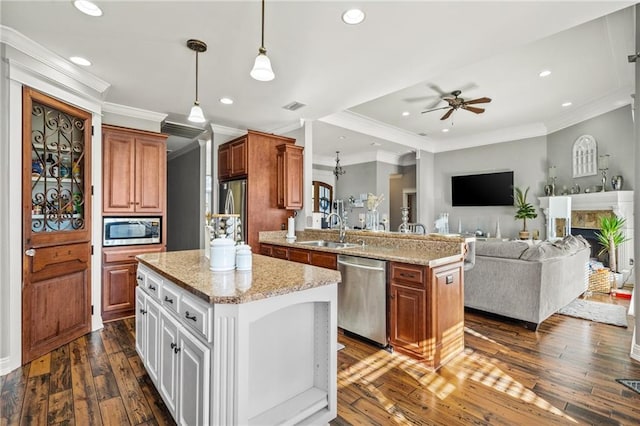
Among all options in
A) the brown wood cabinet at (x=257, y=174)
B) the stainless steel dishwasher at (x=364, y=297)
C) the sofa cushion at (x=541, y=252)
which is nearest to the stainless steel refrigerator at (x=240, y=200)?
the brown wood cabinet at (x=257, y=174)

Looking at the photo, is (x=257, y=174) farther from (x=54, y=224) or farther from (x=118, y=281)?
(x=54, y=224)

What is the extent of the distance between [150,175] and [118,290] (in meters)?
1.44

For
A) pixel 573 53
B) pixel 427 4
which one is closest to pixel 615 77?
pixel 573 53

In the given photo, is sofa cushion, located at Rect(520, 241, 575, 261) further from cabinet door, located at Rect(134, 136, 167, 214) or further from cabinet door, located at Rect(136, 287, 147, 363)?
cabinet door, located at Rect(134, 136, 167, 214)

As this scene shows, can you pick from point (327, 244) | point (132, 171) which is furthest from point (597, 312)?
point (132, 171)

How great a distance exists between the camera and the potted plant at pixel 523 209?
5.95m

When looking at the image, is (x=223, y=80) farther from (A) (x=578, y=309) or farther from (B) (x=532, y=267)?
(A) (x=578, y=309)

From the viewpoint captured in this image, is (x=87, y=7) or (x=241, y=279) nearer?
(x=241, y=279)

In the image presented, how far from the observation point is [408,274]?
254 centimetres

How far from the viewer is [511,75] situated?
3.81 meters

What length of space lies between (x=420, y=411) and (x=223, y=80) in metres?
3.35

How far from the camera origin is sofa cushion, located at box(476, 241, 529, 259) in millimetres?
3275

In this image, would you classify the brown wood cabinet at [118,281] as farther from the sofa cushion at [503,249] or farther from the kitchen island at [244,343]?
the sofa cushion at [503,249]

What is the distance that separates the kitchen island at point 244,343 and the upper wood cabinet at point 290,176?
97.8 inches
